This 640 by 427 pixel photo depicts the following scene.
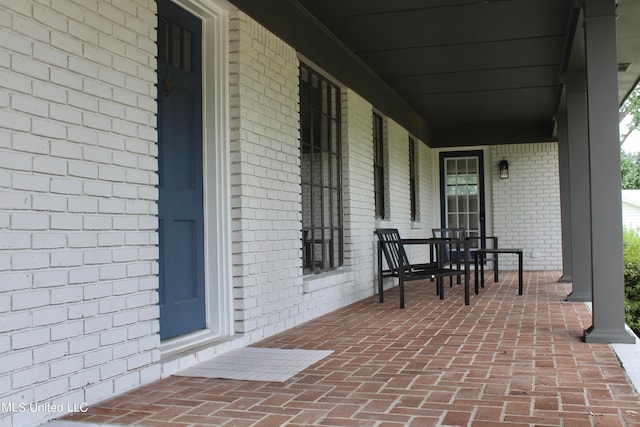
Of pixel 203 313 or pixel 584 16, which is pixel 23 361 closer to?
pixel 203 313

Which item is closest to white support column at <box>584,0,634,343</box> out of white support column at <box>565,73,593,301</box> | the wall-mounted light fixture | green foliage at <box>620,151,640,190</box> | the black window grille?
white support column at <box>565,73,593,301</box>

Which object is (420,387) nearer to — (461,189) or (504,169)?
(504,169)

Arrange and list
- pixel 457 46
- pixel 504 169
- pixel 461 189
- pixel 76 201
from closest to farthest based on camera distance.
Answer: pixel 76 201 → pixel 457 46 → pixel 504 169 → pixel 461 189

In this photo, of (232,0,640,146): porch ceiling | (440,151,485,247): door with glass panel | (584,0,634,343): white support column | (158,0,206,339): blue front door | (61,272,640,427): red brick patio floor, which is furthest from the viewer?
(440,151,485,247): door with glass panel

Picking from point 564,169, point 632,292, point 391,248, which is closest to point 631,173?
point 564,169

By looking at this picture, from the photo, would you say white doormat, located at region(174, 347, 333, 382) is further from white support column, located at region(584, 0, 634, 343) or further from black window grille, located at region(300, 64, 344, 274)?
white support column, located at region(584, 0, 634, 343)

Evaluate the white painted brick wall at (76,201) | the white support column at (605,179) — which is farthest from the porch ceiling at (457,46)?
the white painted brick wall at (76,201)

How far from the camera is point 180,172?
3.90 metres

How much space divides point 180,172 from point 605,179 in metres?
2.86

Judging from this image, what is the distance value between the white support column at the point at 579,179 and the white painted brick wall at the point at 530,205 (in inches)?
198

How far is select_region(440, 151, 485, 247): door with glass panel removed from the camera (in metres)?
11.9

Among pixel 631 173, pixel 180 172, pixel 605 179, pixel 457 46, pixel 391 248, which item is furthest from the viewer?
pixel 631 173

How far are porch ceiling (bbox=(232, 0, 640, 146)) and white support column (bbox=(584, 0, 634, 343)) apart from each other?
2.23 ft

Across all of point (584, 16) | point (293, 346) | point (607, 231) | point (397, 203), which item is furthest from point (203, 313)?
point (397, 203)
